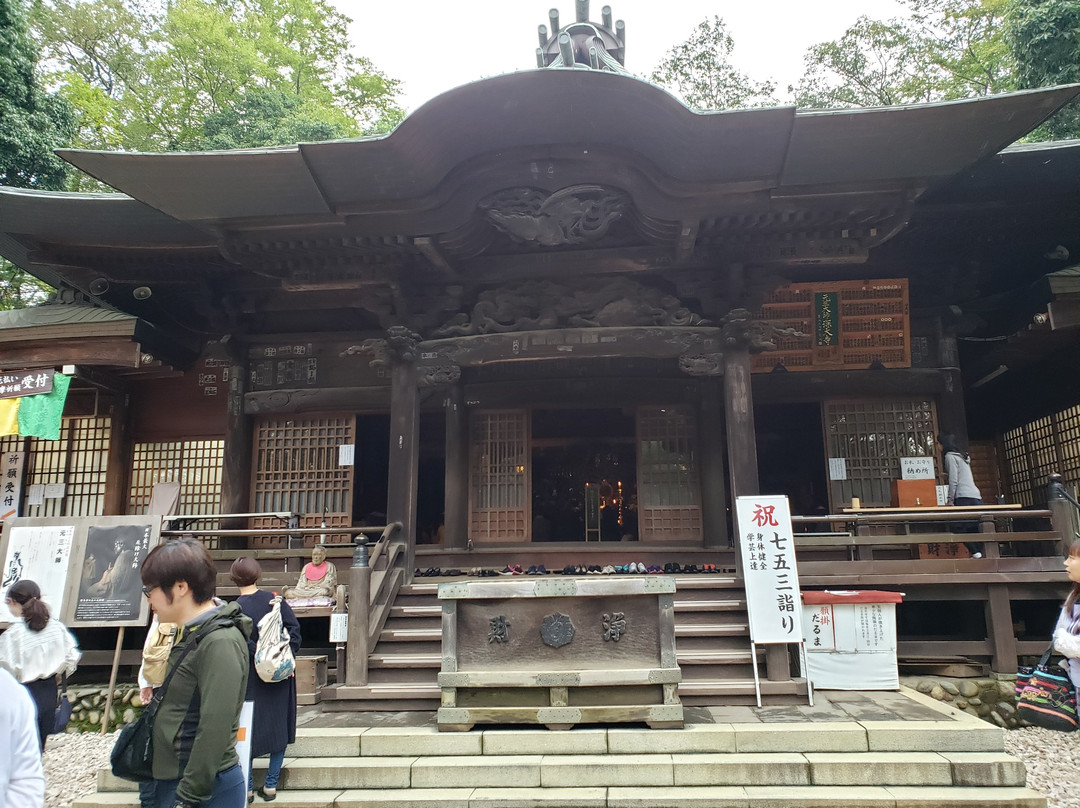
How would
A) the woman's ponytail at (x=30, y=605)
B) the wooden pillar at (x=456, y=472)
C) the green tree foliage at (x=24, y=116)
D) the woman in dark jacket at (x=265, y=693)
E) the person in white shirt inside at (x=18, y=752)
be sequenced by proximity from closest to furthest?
the person in white shirt inside at (x=18, y=752) → the woman in dark jacket at (x=265, y=693) → the woman's ponytail at (x=30, y=605) → the wooden pillar at (x=456, y=472) → the green tree foliage at (x=24, y=116)

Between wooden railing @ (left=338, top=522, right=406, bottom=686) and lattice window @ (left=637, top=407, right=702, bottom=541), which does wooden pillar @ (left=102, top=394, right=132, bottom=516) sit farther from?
lattice window @ (left=637, top=407, right=702, bottom=541)

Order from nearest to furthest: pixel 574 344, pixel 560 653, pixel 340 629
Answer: pixel 560 653
pixel 340 629
pixel 574 344

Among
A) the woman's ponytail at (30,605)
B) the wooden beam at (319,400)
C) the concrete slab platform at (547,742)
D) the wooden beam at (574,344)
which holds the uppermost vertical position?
the wooden beam at (574,344)

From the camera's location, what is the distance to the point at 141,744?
9.12 feet

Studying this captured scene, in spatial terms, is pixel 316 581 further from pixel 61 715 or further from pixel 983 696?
pixel 983 696

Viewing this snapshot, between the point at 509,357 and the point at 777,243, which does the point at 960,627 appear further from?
the point at 509,357

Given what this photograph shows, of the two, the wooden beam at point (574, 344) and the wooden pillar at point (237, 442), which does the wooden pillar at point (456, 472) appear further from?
the wooden pillar at point (237, 442)

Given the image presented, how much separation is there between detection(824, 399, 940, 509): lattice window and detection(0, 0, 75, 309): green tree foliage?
48.3 ft

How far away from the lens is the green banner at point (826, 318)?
9688mm

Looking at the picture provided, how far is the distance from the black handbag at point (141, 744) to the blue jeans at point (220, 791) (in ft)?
0.26

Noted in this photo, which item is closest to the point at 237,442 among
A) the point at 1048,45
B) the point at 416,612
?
the point at 416,612

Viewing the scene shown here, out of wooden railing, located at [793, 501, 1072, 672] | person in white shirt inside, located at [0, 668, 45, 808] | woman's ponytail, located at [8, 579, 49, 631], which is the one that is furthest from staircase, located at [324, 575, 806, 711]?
person in white shirt inside, located at [0, 668, 45, 808]

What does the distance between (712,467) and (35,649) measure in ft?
25.4

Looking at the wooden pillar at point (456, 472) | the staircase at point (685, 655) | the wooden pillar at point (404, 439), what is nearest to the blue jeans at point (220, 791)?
the staircase at point (685, 655)
